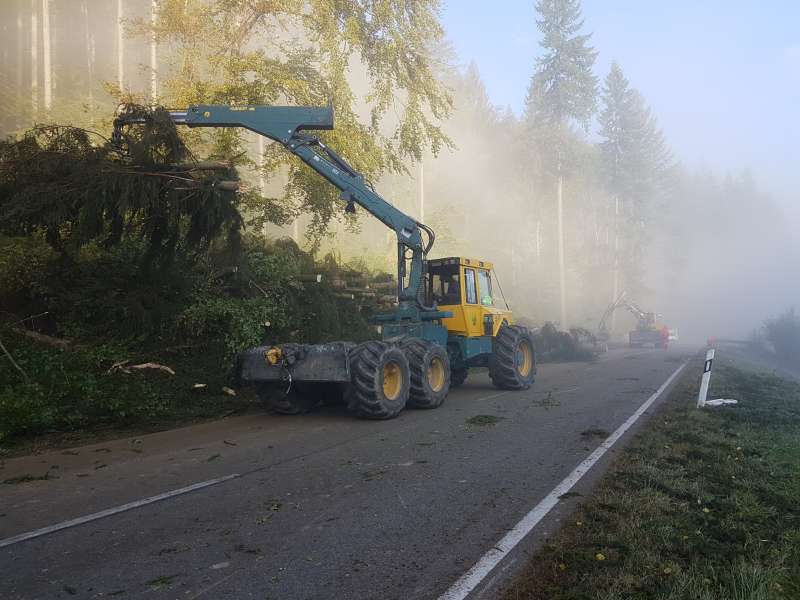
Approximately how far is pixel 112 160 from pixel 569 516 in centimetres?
824

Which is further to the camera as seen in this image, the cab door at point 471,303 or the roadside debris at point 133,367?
the cab door at point 471,303

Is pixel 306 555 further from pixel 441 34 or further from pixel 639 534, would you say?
pixel 441 34

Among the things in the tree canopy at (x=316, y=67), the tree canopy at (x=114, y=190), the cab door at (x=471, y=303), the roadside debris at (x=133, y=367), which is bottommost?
the roadside debris at (x=133, y=367)

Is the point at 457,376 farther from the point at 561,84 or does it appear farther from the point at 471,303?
the point at 561,84

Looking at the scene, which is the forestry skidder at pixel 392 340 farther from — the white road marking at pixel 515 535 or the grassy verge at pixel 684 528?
the grassy verge at pixel 684 528

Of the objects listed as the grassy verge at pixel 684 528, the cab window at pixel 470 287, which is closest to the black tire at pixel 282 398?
the cab window at pixel 470 287

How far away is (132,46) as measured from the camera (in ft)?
122

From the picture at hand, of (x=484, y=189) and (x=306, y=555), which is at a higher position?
(x=484, y=189)

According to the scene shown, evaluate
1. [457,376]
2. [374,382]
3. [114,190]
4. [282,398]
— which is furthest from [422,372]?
[114,190]

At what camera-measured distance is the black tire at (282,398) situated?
9398 mm

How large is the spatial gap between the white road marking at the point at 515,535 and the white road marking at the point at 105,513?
2.99 meters

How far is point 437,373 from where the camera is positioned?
10820mm

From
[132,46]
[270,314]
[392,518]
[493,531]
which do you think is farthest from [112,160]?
[132,46]

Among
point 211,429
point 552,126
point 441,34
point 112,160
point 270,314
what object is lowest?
point 211,429
